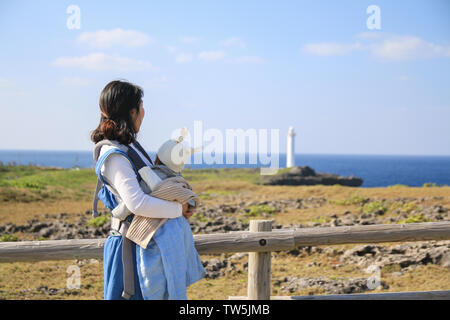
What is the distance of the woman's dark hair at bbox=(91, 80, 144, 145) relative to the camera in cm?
219

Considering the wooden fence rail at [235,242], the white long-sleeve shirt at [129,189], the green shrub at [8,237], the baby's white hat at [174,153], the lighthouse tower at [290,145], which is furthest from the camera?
the lighthouse tower at [290,145]

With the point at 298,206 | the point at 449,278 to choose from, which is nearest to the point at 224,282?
the point at 449,278

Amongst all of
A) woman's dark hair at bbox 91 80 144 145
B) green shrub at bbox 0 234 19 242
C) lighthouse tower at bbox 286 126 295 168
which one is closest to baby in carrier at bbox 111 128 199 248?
woman's dark hair at bbox 91 80 144 145

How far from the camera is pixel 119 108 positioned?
2.21 m

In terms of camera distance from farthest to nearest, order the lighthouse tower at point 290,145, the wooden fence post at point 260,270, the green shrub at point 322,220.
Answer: the lighthouse tower at point 290,145 < the green shrub at point 322,220 < the wooden fence post at point 260,270

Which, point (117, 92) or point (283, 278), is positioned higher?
point (117, 92)

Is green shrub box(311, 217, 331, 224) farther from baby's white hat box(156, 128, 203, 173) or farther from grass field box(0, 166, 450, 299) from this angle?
baby's white hat box(156, 128, 203, 173)

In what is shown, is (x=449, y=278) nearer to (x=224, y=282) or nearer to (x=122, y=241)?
(x=224, y=282)

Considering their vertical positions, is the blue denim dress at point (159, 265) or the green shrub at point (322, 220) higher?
the blue denim dress at point (159, 265)

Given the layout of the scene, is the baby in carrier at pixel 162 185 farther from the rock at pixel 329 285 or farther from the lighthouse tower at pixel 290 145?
the lighthouse tower at pixel 290 145

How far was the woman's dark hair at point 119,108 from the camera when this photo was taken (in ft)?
7.20

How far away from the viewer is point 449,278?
6.64 metres

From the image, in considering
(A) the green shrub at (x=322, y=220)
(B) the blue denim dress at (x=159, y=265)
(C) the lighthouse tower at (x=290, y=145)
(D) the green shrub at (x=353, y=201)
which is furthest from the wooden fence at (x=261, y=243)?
(C) the lighthouse tower at (x=290, y=145)
